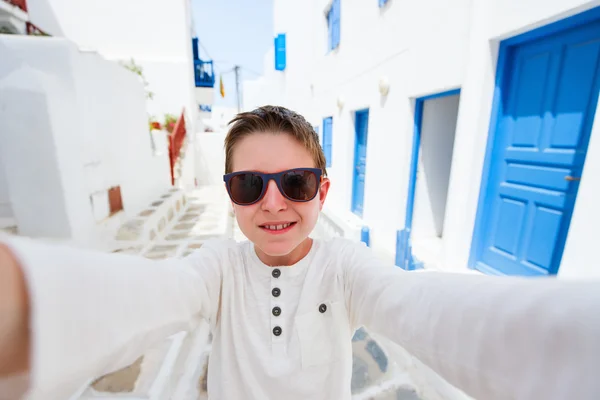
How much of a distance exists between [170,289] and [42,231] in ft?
10.4

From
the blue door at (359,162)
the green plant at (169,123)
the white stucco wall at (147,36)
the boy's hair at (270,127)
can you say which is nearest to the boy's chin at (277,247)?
the boy's hair at (270,127)

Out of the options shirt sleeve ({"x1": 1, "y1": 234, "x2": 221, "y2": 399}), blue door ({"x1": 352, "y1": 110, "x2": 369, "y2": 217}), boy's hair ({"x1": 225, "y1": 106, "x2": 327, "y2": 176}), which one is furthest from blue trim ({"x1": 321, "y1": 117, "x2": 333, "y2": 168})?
shirt sleeve ({"x1": 1, "y1": 234, "x2": 221, "y2": 399})

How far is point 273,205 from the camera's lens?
88cm

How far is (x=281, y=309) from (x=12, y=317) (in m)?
0.69

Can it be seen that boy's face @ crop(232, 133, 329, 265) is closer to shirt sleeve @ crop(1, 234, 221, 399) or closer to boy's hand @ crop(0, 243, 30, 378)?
shirt sleeve @ crop(1, 234, 221, 399)

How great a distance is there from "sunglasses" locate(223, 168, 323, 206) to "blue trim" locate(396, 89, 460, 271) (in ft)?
9.17

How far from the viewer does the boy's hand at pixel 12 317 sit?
1.01ft

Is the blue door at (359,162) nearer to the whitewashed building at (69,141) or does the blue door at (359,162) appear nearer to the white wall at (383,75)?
the white wall at (383,75)

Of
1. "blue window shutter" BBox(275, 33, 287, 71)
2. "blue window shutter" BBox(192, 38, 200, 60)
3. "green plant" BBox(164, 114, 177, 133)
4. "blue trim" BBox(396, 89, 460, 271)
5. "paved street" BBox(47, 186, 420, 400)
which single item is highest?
"blue window shutter" BBox(192, 38, 200, 60)

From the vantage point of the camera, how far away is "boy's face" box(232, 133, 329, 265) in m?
0.89

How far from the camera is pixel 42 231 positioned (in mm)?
2732

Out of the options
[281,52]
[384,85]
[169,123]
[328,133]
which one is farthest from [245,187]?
[281,52]

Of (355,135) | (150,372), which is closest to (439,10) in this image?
(355,135)

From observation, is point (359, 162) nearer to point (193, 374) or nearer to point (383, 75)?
point (383, 75)
